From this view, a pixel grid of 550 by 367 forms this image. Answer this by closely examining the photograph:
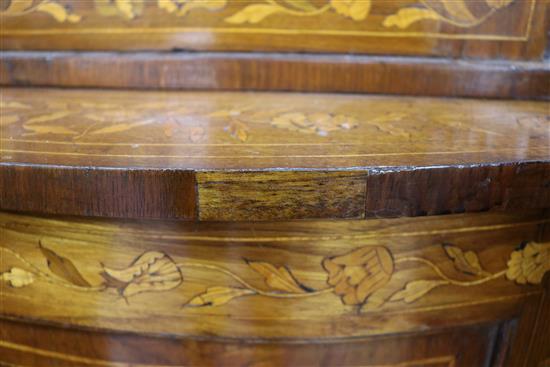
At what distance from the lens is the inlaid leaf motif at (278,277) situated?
48 cm

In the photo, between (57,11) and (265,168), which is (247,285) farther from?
(57,11)

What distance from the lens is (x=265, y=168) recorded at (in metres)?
0.42

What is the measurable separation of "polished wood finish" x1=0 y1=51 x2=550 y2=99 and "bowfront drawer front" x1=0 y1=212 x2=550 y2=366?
26 cm

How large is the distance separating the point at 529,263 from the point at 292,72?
38cm

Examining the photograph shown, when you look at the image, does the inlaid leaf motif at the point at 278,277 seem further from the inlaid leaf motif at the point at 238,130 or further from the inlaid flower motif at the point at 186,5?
the inlaid flower motif at the point at 186,5

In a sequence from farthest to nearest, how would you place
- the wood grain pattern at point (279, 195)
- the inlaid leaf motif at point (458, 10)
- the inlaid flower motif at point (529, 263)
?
the inlaid leaf motif at point (458, 10) → the inlaid flower motif at point (529, 263) → the wood grain pattern at point (279, 195)

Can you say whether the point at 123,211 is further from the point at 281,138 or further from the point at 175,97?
the point at 175,97

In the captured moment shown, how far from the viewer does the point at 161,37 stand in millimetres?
711

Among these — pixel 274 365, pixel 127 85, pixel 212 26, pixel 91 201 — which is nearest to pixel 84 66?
pixel 127 85

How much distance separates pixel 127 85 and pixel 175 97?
0.09 metres

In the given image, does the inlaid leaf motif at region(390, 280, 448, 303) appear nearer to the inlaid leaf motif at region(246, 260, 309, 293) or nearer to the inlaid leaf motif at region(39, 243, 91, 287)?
the inlaid leaf motif at region(246, 260, 309, 293)

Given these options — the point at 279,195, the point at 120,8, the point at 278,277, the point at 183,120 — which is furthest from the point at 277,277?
the point at 120,8

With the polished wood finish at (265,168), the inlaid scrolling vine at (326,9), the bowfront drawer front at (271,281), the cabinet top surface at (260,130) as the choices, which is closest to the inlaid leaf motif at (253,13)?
the inlaid scrolling vine at (326,9)

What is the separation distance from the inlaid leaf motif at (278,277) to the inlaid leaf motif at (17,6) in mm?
513
